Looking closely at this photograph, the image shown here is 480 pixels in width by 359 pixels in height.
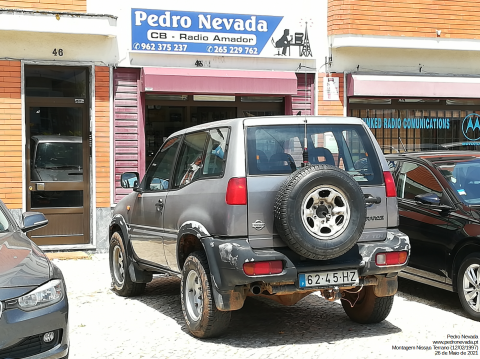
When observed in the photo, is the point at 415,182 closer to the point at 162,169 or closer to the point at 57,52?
the point at 162,169

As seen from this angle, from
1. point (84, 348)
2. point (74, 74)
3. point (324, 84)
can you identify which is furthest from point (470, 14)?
point (84, 348)

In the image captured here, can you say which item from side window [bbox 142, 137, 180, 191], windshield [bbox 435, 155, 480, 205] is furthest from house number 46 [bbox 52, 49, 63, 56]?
windshield [bbox 435, 155, 480, 205]

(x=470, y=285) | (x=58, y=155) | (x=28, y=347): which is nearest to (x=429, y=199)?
(x=470, y=285)

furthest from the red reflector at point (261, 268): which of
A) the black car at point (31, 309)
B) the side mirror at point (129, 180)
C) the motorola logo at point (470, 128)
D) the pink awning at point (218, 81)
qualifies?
the motorola logo at point (470, 128)

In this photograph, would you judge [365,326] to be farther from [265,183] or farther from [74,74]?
[74,74]

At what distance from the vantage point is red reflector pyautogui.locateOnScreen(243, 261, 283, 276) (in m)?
5.69

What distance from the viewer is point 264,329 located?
22.0 feet

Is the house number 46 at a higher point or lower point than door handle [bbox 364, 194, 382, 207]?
higher

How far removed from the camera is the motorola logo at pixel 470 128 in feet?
47.2

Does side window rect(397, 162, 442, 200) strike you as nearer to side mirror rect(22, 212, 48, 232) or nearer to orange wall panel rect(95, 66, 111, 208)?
side mirror rect(22, 212, 48, 232)

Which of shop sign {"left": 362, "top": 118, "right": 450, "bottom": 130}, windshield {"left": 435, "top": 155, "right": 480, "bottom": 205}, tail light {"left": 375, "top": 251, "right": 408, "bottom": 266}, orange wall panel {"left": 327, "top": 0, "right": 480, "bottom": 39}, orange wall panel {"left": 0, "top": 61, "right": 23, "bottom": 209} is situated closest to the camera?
tail light {"left": 375, "top": 251, "right": 408, "bottom": 266}

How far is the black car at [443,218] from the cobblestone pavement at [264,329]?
361mm

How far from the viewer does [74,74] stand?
39.9 feet

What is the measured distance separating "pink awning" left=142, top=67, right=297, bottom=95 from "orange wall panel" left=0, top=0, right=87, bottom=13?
1.52m
